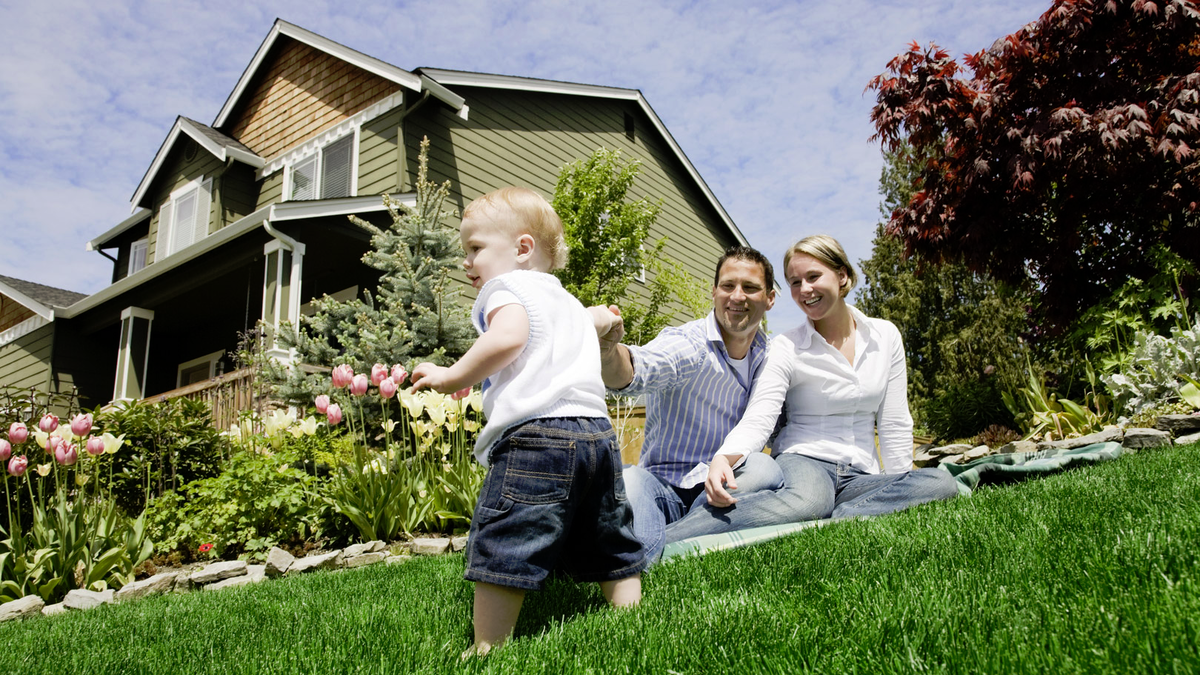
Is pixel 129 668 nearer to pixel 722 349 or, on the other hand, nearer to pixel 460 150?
pixel 722 349

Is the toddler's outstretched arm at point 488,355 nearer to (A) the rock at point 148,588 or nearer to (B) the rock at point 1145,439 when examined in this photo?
(A) the rock at point 148,588

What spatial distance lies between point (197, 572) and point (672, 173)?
1475 centimetres

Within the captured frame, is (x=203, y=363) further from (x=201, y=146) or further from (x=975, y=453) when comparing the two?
Result: (x=975, y=453)

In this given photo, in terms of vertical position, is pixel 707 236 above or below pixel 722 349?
above

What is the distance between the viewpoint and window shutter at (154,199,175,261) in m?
15.2

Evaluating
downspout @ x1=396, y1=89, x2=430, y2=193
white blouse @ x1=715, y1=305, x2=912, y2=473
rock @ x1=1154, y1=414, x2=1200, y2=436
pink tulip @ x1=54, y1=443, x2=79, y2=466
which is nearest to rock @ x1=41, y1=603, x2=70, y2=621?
pink tulip @ x1=54, y1=443, x2=79, y2=466

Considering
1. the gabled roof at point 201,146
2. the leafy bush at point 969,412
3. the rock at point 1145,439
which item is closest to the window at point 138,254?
the gabled roof at point 201,146

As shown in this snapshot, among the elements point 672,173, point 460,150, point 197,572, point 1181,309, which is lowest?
point 197,572

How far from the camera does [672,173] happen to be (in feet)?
56.7

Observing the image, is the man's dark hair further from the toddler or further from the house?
the house

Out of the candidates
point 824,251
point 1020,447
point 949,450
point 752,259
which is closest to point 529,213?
point 752,259

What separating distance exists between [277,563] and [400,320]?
3.81m

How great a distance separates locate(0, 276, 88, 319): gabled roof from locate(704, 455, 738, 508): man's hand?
1590 cm

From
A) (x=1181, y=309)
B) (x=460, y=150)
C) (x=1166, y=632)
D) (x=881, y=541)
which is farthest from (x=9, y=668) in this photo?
(x=460, y=150)
